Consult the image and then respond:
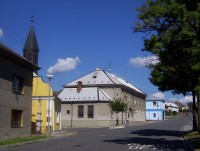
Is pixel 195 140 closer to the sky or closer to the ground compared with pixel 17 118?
closer to the ground

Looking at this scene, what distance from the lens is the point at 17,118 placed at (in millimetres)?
31812

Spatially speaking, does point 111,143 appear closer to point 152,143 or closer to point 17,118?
point 152,143

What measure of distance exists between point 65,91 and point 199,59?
55102mm

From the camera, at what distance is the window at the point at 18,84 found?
30536 millimetres

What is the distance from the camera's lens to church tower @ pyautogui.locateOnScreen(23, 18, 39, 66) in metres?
56.1

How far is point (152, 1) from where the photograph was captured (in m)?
19.5

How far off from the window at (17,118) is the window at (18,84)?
1.62 m

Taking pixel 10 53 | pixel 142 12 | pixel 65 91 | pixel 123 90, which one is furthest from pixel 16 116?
pixel 123 90

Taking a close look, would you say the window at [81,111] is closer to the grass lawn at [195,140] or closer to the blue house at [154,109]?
the grass lawn at [195,140]

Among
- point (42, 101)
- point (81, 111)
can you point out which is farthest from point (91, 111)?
point (42, 101)

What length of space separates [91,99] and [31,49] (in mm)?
14453

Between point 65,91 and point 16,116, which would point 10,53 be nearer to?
point 16,116

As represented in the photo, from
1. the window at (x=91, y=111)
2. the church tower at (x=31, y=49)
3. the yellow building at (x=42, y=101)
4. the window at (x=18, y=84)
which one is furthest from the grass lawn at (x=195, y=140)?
the window at (x=91, y=111)

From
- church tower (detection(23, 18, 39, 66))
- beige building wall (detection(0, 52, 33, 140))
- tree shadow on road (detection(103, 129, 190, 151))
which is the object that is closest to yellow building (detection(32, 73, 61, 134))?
beige building wall (detection(0, 52, 33, 140))
